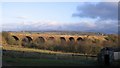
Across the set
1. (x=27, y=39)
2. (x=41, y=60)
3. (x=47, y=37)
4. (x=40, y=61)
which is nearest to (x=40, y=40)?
(x=27, y=39)

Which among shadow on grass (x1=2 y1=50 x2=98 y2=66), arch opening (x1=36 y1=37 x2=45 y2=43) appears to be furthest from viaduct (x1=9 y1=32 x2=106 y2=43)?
shadow on grass (x1=2 y1=50 x2=98 y2=66)

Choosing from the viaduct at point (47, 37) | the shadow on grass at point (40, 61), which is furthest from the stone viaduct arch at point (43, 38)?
the shadow on grass at point (40, 61)

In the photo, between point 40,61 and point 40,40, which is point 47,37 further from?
point 40,61

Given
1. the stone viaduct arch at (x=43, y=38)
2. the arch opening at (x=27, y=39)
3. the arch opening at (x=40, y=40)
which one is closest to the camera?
the arch opening at (x=40, y=40)

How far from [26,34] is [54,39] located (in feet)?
26.4

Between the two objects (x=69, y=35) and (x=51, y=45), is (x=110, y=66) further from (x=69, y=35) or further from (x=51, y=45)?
(x=69, y=35)

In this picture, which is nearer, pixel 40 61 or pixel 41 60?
pixel 40 61

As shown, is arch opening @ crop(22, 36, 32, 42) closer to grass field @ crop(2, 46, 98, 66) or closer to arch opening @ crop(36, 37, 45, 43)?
arch opening @ crop(36, 37, 45, 43)

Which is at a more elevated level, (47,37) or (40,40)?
(47,37)

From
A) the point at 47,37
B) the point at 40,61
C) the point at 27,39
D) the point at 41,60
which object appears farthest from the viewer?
the point at 47,37

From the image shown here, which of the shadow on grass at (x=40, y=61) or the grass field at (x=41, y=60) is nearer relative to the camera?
the shadow on grass at (x=40, y=61)


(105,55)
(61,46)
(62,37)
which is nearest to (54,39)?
(62,37)

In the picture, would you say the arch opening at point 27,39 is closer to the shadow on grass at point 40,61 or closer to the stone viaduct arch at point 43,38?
the stone viaduct arch at point 43,38

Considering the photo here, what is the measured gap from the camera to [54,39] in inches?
3243
